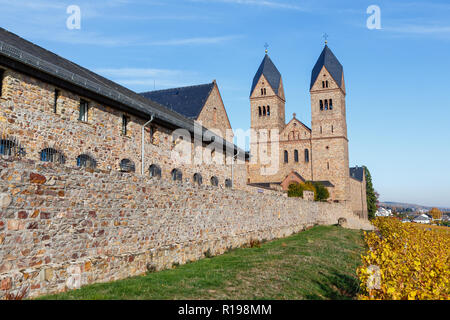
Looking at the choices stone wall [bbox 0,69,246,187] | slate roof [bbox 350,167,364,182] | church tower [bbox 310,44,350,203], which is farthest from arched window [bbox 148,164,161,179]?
slate roof [bbox 350,167,364,182]

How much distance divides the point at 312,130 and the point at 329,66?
11.1 meters

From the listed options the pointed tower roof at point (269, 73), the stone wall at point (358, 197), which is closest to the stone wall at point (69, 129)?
the pointed tower roof at point (269, 73)

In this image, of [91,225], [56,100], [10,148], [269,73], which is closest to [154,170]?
[56,100]

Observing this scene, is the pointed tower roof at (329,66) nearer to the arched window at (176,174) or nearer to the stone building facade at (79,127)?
the stone building facade at (79,127)

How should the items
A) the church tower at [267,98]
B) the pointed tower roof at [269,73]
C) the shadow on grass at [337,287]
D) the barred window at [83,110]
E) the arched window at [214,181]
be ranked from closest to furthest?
1. the shadow on grass at [337,287]
2. the barred window at [83,110]
3. the arched window at [214,181]
4. the church tower at [267,98]
5. the pointed tower roof at [269,73]

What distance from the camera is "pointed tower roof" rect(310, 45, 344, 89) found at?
210ft

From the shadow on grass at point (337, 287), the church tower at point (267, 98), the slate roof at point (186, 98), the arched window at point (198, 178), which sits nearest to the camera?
the shadow on grass at point (337, 287)

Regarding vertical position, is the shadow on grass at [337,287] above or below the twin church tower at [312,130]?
below

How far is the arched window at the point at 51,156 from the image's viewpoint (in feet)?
40.6

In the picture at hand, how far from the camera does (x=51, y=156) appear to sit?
12.7 meters

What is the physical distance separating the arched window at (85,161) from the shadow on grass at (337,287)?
884cm

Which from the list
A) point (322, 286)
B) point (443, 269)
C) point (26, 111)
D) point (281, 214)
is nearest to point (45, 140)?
point (26, 111)

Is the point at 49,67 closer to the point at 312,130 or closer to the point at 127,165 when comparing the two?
the point at 127,165

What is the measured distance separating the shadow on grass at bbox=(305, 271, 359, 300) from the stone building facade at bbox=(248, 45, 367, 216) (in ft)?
154
